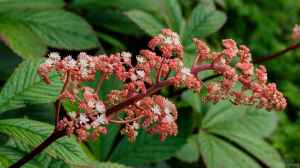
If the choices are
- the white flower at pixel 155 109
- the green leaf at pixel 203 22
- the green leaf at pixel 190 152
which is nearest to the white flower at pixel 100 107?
the white flower at pixel 155 109

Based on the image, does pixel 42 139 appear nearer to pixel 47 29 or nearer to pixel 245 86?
pixel 245 86

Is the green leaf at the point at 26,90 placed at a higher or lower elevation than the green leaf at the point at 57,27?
lower

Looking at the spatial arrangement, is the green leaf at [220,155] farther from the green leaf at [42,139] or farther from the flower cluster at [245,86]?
the flower cluster at [245,86]

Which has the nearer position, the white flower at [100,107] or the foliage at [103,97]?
the white flower at [100,107]

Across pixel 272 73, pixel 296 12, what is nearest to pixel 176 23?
pixel 272 73

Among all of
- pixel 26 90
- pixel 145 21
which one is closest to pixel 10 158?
pixel 26 90

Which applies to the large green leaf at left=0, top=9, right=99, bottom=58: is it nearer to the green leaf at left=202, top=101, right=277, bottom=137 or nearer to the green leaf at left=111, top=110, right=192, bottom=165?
the green leaf at left=111, top=110, right=192, bottom=165

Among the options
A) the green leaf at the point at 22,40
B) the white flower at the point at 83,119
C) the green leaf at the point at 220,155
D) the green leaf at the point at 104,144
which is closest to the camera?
the white flower at the point at 83,119
